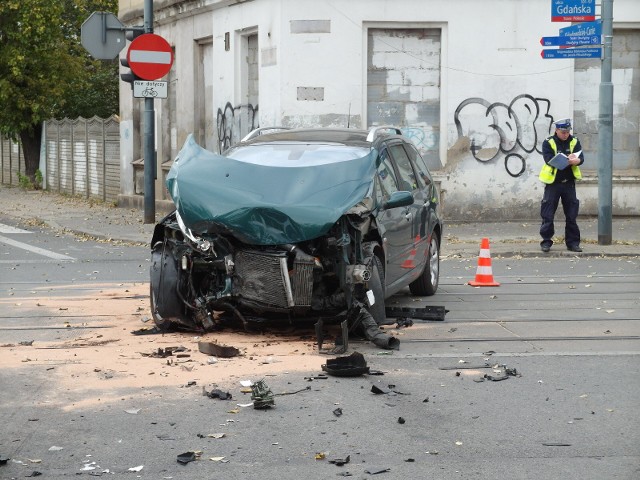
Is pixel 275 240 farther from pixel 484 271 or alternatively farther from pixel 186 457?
pixel 484 271

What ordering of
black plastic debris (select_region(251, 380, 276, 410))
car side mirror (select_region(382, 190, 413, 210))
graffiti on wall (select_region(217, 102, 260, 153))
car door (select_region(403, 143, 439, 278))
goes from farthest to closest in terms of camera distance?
graffiti on wall (select_region(217, 102, 260, 153)) < car door (select_region(403, 143, 439, 278)) < car side mirror (select_region(382, 190, 413, 210)) < black plastic debris (select_region(251, 380, 276, 410))

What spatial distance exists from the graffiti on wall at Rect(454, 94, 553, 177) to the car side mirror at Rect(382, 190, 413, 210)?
10.6 meters

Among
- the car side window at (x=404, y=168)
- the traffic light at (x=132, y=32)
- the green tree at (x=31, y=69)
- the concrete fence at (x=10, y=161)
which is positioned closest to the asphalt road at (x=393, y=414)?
the car side window at (x=404, y=168)

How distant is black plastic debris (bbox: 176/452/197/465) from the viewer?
18.6 feet

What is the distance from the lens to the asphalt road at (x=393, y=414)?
5.66 meters

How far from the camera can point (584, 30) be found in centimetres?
1658

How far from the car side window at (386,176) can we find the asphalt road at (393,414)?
1197 millimetres

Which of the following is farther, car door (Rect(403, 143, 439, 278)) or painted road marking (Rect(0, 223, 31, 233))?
painted road marking (Rect(0, 223, 31, 233))

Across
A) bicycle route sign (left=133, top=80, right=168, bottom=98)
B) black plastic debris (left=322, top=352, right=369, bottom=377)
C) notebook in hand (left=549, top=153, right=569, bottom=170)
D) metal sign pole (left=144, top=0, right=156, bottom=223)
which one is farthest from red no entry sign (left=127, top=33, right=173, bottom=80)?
black plastic debris (left=322, top=352, right=369, bottom=377)

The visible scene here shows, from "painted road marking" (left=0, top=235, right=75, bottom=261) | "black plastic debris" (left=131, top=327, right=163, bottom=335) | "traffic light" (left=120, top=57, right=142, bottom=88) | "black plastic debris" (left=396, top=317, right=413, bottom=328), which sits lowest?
"painted road marking" (left=0, top=235, right=75, bottom=261)

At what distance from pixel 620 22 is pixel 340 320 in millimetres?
12999

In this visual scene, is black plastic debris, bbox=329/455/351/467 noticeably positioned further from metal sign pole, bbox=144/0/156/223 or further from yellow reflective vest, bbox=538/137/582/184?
metal sign pole, bbox=144/0/156/223

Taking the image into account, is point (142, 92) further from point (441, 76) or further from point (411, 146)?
point (411, 146)

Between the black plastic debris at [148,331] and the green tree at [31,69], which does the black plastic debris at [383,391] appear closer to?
the black plastic debris at [148,331]
